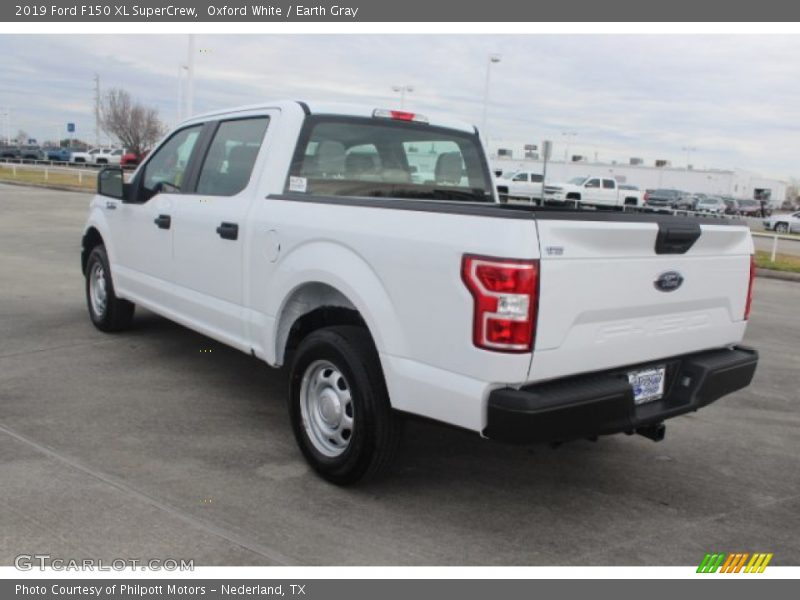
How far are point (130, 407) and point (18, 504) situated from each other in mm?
1494

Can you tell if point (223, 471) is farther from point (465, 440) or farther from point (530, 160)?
point (530, 160)

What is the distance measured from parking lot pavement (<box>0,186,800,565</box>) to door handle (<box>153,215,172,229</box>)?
1.15m

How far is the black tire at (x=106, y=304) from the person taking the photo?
21.8 feet

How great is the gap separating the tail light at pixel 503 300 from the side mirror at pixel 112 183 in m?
4.04

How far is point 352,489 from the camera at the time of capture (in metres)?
3.85

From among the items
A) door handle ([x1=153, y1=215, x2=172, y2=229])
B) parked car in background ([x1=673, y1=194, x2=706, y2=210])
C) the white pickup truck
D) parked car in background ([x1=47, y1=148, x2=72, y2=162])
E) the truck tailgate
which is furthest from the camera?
parked car in background ([x1=47, y1=148, x2=72, y2=162])

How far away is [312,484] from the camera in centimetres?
392

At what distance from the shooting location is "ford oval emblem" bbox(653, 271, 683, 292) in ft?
11.5

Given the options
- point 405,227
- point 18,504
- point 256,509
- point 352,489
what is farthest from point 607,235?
point 18,504

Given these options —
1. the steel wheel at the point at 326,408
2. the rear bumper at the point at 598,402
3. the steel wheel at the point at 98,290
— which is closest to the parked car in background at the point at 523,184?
the steel wheel at the point at 98,290

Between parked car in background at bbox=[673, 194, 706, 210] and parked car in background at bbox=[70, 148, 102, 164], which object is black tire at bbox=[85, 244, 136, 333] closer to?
parked car in background at bbox=[673, 194, 706, 210]

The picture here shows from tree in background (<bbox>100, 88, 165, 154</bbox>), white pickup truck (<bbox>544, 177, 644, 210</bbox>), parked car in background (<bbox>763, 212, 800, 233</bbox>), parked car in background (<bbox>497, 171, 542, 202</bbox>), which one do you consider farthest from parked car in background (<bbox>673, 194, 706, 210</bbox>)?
tree in background (<bbox>100, 88, 165, 154</bbox>)
